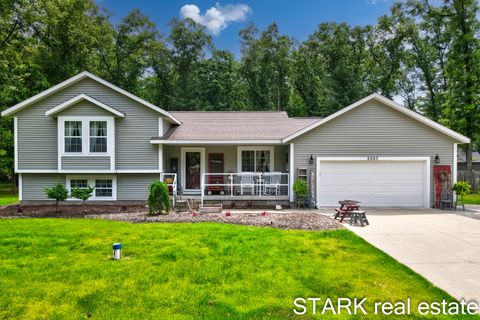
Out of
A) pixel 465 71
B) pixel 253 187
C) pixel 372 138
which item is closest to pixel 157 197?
pixel 253 187

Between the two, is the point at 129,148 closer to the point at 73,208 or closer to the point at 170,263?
the point at 73,208

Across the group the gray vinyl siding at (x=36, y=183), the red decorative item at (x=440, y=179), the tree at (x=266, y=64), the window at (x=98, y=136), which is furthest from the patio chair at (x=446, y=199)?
the tree at (x=266, y=64)

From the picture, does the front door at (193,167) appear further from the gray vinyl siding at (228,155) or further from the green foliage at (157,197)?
the green foliage at (157,197)

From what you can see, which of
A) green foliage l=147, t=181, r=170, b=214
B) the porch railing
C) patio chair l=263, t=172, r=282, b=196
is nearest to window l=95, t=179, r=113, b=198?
green foliage l=147, t=181, r=170, b=214

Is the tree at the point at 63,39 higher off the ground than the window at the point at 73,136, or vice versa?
the tree at the point at 63,39

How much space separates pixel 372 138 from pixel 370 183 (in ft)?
6.64

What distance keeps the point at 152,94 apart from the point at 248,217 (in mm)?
31967

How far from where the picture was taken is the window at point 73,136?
1345cm

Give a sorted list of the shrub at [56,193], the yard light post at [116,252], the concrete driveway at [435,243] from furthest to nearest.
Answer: the shrub at [56,193]
the yard light post at [116,252]
the concrete driveway at [435,243]

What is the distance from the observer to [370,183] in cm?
1364

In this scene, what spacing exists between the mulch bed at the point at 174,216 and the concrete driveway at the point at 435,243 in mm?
1283

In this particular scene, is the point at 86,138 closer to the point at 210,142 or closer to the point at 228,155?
the point at 210,142

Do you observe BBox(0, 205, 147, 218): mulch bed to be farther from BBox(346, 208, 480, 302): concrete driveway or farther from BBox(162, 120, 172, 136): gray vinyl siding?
BBox(346, 208, 480, 302): concrete driveway

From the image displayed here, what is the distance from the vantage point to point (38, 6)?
82.6 feet
